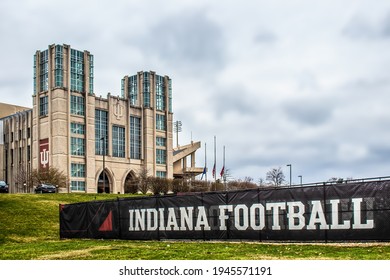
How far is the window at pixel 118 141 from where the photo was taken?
103375 mm

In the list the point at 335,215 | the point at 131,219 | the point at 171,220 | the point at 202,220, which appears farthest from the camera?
the point at 131,219

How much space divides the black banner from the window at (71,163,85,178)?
223 feet

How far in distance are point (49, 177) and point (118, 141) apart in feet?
73.1

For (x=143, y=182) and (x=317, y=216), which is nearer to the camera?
(x=317, y=216)

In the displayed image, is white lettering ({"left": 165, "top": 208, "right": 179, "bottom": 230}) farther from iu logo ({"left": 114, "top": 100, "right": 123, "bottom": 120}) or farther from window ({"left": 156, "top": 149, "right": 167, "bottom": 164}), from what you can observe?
window ({"left": 156, "top": 149, "right": 167, "bottom": 164})

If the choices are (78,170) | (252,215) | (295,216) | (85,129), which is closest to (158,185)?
(78,170)

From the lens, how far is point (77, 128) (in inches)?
3787

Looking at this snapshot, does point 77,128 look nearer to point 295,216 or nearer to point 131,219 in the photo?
point 131,219

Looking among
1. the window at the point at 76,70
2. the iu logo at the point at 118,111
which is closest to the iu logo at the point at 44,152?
the window at the point at 76,70

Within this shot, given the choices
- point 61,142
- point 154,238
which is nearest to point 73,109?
point 61,142

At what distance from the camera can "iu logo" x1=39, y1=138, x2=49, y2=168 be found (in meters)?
93.5

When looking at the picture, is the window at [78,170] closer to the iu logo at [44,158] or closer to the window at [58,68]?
the iu logo at [44,158]

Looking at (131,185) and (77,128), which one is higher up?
(77,128)
